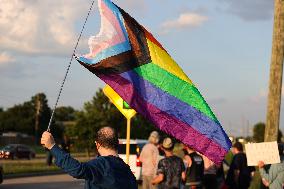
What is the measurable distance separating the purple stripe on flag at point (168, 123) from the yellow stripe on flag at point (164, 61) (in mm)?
454

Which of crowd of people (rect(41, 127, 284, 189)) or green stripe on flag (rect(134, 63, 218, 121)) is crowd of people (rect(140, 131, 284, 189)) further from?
green stripe on flag (rect(134, 63, 218, 121))

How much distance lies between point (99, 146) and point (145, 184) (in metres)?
7.68

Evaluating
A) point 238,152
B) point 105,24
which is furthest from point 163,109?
point 238,152

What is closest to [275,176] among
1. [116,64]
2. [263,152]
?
[263,152]

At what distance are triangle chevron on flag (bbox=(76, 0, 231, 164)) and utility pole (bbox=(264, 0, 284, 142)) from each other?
6.00 metres

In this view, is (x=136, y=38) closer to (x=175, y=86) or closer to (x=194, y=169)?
(x=175, y=86)

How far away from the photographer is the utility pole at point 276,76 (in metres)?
14.0

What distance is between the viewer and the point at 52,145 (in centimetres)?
583

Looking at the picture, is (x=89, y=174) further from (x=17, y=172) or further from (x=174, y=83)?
(x=17, y=172)

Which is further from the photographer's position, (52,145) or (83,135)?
(83,135)

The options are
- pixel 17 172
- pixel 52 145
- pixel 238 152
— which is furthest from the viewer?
pixel 17 172

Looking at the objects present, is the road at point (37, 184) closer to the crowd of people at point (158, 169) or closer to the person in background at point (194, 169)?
the crowd of people at point (158, 169)

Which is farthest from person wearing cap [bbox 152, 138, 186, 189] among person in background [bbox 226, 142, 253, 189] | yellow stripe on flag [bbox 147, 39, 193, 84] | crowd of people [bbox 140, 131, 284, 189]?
person in background [bbox 226, 142, 253, 189]

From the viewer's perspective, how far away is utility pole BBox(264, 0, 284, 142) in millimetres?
14008
